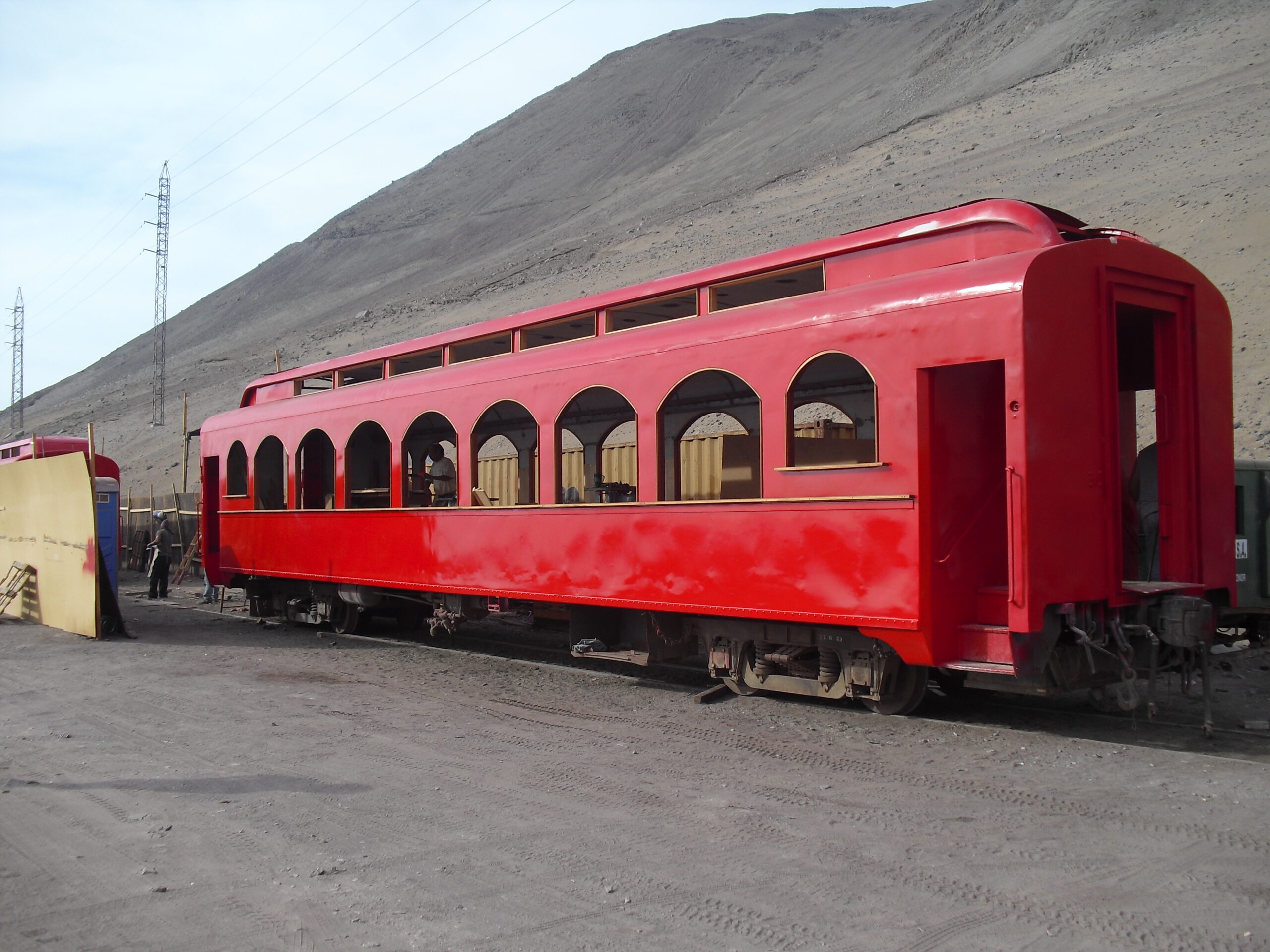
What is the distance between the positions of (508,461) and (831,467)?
7233mm

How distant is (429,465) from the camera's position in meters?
12.7

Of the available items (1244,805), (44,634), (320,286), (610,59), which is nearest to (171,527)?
(44,634)

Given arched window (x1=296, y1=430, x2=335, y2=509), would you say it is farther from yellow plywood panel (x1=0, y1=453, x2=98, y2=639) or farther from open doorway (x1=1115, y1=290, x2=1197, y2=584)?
open doorway (x1=1115, y1=290, x2=1197, y2=584)

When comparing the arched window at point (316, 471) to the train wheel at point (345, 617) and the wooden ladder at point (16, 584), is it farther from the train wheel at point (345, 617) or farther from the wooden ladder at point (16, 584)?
the wooden ladder at point (16, 584)

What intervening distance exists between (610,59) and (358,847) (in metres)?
114

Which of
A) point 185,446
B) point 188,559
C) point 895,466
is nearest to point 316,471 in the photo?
point 185,446

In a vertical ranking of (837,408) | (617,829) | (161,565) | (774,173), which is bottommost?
(617,829)

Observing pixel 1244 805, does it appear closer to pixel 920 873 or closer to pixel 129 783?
pixel 920 873

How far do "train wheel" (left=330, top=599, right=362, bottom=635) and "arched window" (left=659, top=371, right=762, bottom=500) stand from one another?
528 centimetres

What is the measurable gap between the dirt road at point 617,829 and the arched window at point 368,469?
415 centimetres

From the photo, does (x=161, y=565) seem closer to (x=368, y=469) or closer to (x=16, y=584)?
(x=16, y=584)

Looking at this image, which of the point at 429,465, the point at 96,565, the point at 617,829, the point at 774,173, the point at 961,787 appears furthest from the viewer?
the point at 774,173

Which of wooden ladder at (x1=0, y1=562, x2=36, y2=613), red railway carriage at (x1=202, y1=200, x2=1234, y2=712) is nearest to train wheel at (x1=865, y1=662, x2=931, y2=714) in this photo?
red railway carriage at (x1=202, y1=200, x2=1234, y2=712)

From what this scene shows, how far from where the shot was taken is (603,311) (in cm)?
934
